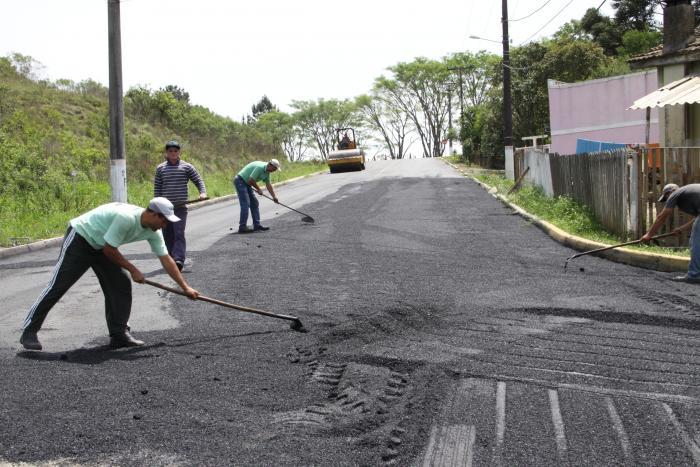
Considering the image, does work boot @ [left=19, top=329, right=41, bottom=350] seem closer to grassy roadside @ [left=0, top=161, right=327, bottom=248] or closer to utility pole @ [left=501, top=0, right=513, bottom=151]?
grassy roadside @ [left=0, top=161, right=327, bottom=248]

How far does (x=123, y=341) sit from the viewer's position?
6156 mm

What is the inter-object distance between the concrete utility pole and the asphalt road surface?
665 centimetres

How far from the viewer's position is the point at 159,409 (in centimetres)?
457

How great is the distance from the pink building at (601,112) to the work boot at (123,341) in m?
23.1

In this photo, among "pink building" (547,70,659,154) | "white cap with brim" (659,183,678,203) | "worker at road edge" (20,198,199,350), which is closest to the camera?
"worker at road edge" (20,198,199,350)

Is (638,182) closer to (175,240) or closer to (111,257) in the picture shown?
(175,240)

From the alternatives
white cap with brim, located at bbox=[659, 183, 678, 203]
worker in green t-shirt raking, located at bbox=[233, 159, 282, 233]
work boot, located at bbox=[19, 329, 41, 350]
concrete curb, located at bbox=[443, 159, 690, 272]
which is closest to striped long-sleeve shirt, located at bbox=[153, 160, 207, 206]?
worker in green t-shirt raking, located at bbox=[233, 159, 282, 233]

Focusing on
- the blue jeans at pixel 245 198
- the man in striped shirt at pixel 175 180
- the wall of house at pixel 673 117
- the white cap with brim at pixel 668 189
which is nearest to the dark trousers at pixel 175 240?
the man in striped shirt at pixel 175 180

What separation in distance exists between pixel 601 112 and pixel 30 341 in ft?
87.2

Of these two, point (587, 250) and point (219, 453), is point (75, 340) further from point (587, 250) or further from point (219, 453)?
point (587, 250)

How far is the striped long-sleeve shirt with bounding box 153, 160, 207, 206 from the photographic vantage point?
32.8 feet

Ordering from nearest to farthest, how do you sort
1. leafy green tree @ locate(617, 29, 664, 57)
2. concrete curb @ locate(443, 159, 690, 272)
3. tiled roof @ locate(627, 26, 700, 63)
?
concrete curb @ locate(443, 159, 690, 272) → tiled roof @ locate(627, 26, 700, 63) → leafy green tree @ locate(617, 29, 664, 57)

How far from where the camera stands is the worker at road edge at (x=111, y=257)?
5.70 metres

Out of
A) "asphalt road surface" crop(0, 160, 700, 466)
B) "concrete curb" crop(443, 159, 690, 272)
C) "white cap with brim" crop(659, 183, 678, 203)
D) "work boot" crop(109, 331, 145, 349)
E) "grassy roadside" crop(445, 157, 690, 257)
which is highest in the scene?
"white cap with brim" crop(659, 183, 678, 203)
